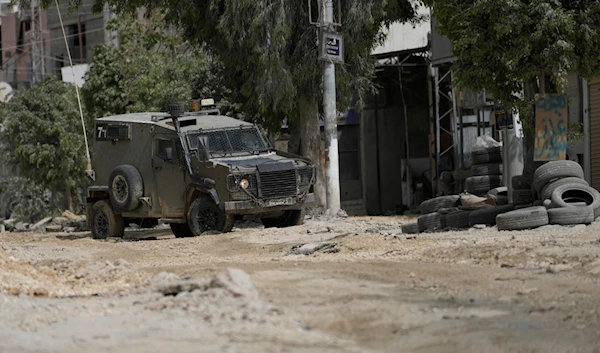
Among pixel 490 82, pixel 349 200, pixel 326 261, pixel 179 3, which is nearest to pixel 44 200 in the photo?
pixel 349 200

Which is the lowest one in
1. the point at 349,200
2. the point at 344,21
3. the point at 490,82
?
the point at 349,200

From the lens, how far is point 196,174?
21344 millimetres

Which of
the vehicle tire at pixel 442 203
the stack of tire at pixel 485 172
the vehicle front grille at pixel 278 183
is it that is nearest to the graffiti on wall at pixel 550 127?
the vehicle tire at pixel 442 203

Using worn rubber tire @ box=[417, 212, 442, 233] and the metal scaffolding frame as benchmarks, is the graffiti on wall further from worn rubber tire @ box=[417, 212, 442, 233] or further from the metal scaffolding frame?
the metal scaffolding frame

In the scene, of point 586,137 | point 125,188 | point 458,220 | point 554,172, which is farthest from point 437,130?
point 554,172

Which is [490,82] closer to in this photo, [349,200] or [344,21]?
[344,21]

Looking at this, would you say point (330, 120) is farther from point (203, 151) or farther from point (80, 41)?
point (80, 41)

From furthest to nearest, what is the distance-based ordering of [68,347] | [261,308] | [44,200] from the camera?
[44,200]
[261,308]
[68,347]

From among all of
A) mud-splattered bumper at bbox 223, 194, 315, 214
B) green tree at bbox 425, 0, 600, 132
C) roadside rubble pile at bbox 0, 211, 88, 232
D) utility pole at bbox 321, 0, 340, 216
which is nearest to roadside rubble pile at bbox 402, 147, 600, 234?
green tree at bbox 425, 0, 600, 132

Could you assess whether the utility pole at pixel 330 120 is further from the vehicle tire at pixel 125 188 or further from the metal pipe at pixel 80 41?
the metal pipe at pixel 80 41

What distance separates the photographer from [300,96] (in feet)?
86.8

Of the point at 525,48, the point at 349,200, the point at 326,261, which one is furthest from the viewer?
the point at 349,200

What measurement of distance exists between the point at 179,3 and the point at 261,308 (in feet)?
61.5

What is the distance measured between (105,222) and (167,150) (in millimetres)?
3114
